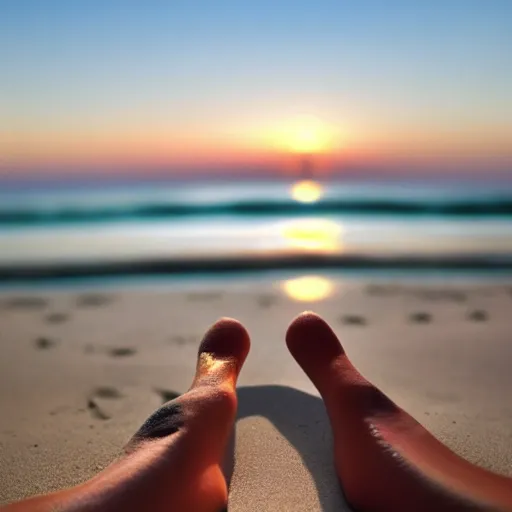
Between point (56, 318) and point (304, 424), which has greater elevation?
point (304, 424)

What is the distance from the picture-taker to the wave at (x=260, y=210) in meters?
8.88

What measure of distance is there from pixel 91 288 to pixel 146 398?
221 cm

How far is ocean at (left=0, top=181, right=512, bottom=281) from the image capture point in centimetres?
499

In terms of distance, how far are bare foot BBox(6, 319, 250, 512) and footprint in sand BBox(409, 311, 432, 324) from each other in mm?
1595

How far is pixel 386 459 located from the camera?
1135mm

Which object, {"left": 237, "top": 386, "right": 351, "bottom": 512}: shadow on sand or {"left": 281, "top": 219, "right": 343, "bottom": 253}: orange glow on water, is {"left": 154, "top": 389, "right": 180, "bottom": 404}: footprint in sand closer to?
{"left": 237, "top": 386, "right": 351, "bottom": 512}: shadow on sand

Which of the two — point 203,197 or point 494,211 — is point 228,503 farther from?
point 203,197

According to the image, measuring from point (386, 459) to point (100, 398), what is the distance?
3.57 feet

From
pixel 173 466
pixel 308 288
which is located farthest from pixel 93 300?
pixel 173 466

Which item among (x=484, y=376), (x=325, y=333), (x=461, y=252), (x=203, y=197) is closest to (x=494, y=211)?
(x=461, y=252)

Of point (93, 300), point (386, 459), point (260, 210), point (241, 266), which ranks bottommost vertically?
point (260, 210)

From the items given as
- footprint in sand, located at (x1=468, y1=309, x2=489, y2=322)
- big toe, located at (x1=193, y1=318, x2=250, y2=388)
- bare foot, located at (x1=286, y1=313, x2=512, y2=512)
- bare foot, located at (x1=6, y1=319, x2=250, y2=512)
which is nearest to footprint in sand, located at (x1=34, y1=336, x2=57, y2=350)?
big toe, located at (x1=193, y1=318, x2=250, y2=388)

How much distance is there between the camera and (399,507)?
1070 mm

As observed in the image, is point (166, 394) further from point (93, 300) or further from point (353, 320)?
point (93, 300)
